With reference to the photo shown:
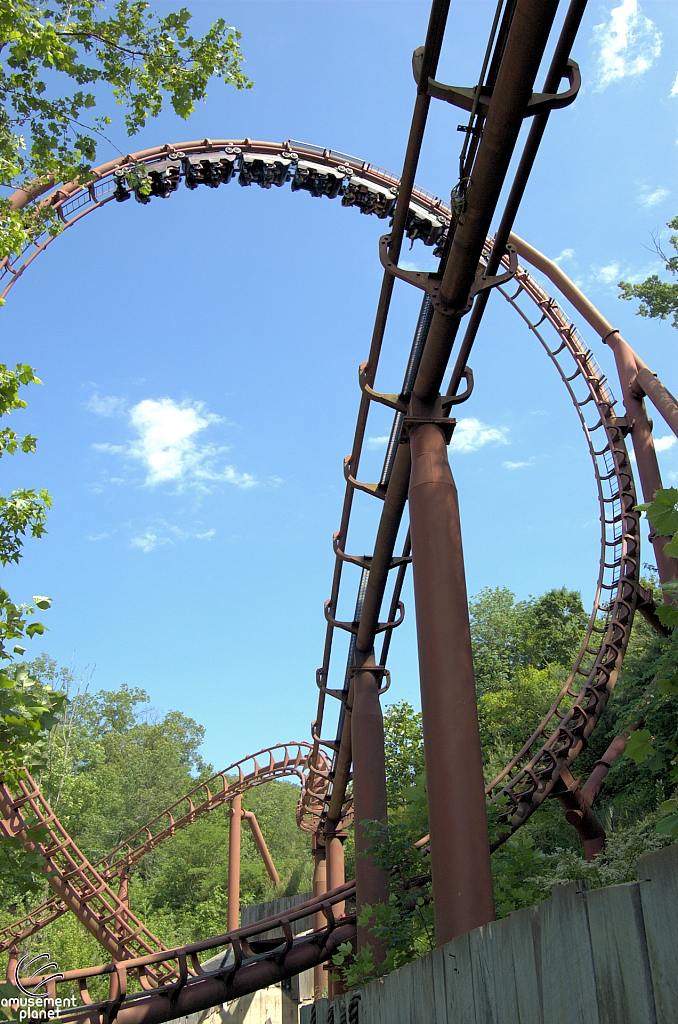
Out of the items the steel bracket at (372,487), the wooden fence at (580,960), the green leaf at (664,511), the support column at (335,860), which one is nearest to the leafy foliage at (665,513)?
the green leaf at (664,511)

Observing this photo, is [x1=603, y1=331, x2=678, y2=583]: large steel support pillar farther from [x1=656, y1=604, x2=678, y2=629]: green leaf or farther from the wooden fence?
[x1=656, y1=604, x2=678, y2=629]: green leaf

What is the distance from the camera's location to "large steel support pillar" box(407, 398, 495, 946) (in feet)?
16.8

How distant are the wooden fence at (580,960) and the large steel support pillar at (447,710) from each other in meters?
1.67

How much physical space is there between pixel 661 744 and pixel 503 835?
9435 millimetres

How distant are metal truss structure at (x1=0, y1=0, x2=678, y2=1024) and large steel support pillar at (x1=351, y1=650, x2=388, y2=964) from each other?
0.08 ft

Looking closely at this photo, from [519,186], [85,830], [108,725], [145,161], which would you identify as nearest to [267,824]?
[108,725]

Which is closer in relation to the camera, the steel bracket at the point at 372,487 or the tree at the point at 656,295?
the steel bracket at the point at 372,487

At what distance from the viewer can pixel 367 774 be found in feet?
31.3

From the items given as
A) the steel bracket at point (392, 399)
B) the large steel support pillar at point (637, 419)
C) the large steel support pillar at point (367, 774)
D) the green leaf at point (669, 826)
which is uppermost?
the large steel support pillar at point (637, 419)

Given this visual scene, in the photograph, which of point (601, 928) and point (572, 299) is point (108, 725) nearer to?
point (572, 299)

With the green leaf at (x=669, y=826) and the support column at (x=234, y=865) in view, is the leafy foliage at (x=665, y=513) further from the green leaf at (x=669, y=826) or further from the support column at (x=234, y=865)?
the support column at (x=234, y=865)

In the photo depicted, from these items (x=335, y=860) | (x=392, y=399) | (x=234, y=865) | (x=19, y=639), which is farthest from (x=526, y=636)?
(x=19, y=639)

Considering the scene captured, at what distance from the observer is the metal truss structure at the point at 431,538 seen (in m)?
5.24

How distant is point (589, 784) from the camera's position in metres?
13.3
